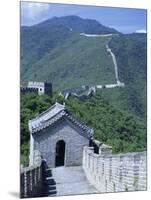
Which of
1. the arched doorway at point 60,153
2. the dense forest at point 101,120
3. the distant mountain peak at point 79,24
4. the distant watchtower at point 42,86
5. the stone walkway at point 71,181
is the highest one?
the distant mountain peak at point 79,24

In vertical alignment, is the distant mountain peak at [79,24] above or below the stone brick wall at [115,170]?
above

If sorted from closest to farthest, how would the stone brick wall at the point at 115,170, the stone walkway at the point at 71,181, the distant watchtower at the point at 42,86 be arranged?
the distant watchtower at the point at 42,86
the stone walkway at the point at 71,181
the stone brick wall at the point at 115,170

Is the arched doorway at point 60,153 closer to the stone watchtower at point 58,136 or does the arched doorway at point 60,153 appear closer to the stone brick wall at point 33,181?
the stone watchtower at point 58,136

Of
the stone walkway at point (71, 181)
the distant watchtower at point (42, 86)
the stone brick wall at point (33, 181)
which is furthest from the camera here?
the stone walkway at point (71, 181)

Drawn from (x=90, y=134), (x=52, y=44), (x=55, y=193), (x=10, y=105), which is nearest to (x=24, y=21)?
(x=52, y=44)

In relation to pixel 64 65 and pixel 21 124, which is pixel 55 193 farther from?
pixel 64 65

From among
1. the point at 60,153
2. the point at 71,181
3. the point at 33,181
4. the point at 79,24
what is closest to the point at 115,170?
the point at 71,181

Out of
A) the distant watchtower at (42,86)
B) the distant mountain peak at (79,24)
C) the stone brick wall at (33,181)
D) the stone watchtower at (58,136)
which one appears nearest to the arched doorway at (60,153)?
the stone watchtower at (58,136)

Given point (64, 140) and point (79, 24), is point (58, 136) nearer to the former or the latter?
point (64, 140)
